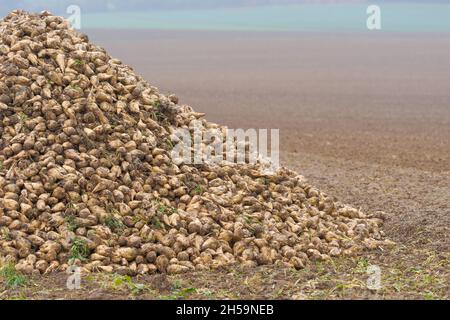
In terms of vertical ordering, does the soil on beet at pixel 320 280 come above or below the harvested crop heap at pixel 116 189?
below

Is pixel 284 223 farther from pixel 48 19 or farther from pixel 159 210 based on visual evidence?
pixel 48 19

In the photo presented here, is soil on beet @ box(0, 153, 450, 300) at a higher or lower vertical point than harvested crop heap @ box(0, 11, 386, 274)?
lower

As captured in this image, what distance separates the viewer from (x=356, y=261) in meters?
7.27

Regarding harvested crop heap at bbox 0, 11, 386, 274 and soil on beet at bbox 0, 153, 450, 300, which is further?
harvested crop heap at bbox 0, 11, 386, 274

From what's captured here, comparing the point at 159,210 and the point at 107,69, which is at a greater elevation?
the point at 107,69

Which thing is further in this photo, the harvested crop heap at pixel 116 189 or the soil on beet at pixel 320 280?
the harvested crop heap at pixel 116 189

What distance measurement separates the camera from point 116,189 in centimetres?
712

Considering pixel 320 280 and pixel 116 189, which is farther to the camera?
pixel 116 189

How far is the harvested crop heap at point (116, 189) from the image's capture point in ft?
22.0

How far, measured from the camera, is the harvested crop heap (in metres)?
6.70

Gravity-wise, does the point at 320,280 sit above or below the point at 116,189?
below
